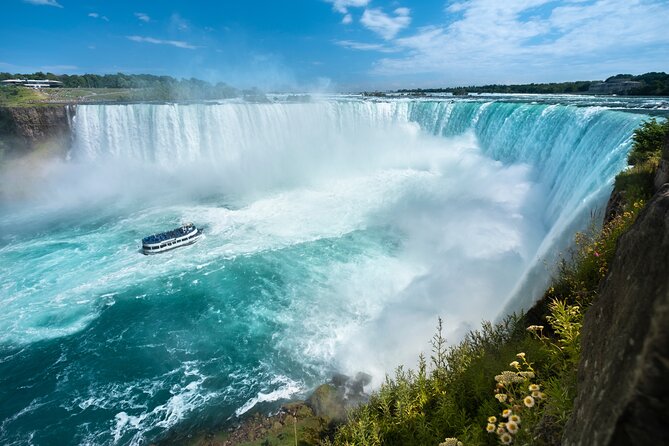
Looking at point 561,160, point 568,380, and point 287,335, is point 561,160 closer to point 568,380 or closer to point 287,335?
point 287,335

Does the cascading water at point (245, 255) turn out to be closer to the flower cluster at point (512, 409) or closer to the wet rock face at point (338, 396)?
the wet rock face at point (338, 396)

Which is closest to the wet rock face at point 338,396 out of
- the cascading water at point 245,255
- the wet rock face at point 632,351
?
the cascading water at point 245,255

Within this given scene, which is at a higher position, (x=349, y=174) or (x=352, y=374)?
(x=349, y=174)

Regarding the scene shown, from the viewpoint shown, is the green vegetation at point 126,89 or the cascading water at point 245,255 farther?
the green vegetation at point 126,89

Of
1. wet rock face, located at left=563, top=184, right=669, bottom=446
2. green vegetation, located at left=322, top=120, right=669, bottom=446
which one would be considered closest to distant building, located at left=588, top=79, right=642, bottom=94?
green vegetation, located at left=322, top=120, right=669, bottom=446

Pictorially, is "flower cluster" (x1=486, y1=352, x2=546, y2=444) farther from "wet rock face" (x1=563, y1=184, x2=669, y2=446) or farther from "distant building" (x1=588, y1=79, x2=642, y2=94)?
"distant building" (x1=588, y1=79, x2=642, y2=94)

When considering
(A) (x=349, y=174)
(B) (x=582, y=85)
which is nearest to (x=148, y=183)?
(A) (x=349, y=174)
